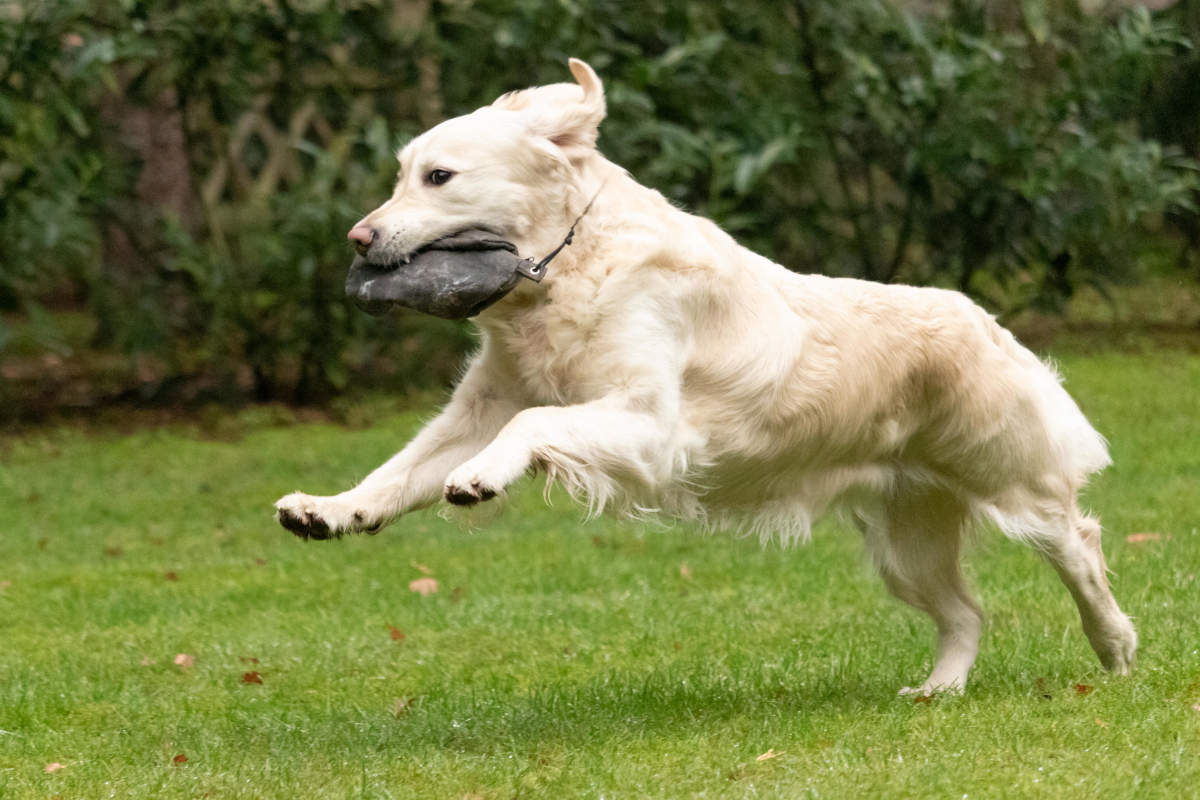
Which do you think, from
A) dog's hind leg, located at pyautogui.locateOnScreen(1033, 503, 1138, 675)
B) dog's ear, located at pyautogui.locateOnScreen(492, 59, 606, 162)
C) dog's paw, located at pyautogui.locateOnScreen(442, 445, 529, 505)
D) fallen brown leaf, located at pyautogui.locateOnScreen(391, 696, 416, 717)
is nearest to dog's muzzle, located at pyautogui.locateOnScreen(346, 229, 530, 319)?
dog's ear, located at pyautogui.locateOnScreen(492, 59, 606, 162)

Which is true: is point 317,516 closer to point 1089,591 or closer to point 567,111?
point 567,111

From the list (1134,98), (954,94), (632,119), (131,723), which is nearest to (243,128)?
(632,119)

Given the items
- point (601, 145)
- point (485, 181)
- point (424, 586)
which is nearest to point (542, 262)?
point (485, 181)

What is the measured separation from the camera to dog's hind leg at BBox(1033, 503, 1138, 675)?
5.63 metres

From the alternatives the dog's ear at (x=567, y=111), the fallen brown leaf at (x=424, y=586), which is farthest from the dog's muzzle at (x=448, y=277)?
the fallen brown leaf at (x=424, y=586)

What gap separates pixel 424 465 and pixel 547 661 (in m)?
1.69

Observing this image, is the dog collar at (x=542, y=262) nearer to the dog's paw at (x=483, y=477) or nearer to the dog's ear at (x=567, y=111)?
the dog's ear at (x=567, y=111)

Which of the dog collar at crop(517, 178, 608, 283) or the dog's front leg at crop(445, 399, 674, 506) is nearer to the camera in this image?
the dog's front leg at crop(445, 399, 674, 506)

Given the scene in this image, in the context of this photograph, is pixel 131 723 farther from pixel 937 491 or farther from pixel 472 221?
pixel 937 491

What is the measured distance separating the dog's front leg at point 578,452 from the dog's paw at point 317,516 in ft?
1.80

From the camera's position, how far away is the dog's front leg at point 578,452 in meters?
4.37

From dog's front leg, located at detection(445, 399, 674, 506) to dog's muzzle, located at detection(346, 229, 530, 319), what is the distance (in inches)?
15.6

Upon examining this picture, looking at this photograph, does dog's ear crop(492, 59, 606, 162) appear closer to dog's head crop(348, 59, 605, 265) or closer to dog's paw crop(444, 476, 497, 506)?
dog's head crop(348, 59, 605, 265)

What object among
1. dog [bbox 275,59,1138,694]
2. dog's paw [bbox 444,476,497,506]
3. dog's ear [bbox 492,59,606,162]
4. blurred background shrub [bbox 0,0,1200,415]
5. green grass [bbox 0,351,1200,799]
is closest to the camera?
dog's paw [bbox 444,476,497,506]
